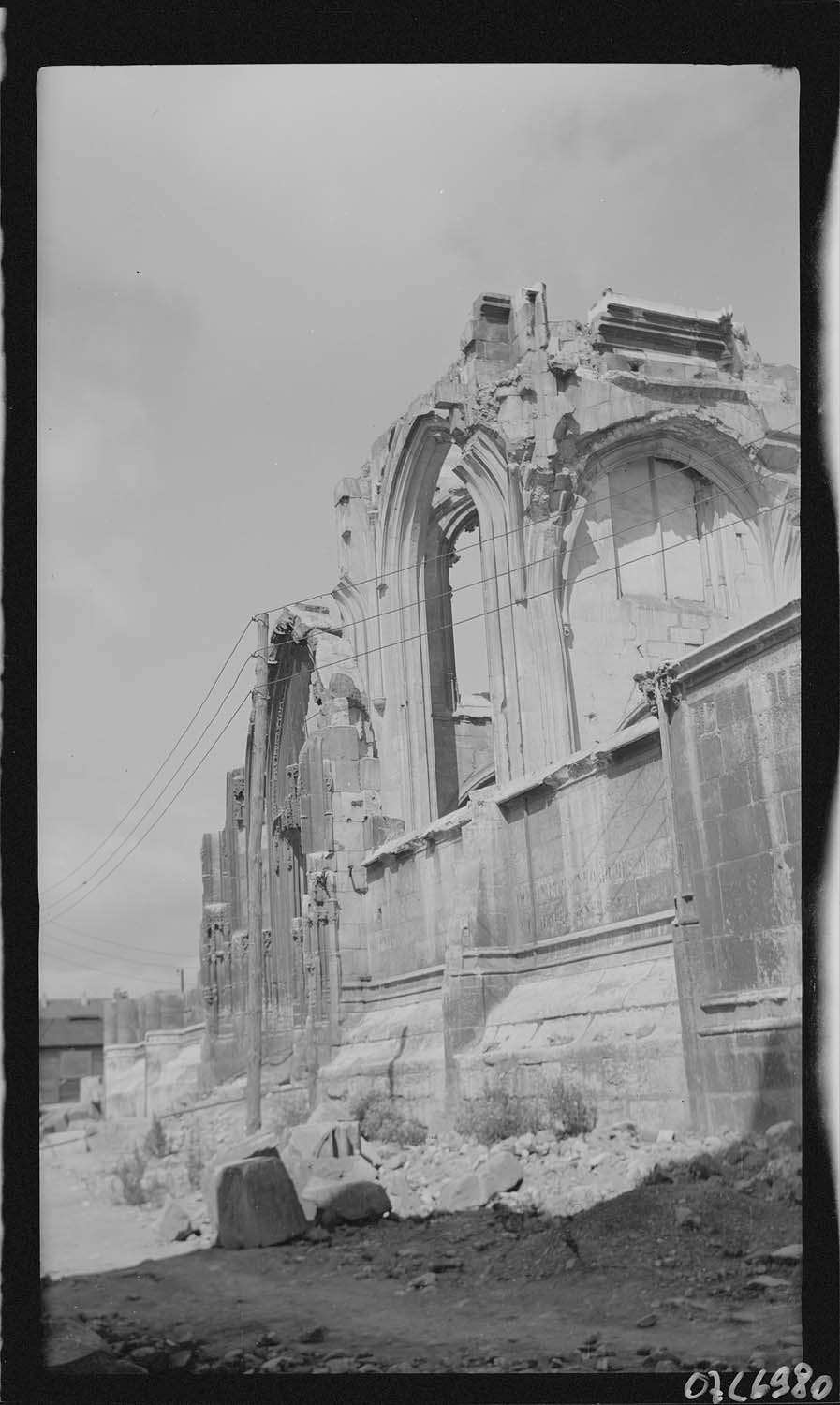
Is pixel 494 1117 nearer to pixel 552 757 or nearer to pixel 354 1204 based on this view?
pixel 354 1204

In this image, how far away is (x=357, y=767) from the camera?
65.7ft

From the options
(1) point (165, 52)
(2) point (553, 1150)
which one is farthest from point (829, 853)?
(1) point (165, 52)

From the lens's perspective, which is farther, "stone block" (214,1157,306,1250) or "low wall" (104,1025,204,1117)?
"low wall" (104,1025,204,1117)

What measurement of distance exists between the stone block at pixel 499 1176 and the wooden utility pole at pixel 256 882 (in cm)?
262

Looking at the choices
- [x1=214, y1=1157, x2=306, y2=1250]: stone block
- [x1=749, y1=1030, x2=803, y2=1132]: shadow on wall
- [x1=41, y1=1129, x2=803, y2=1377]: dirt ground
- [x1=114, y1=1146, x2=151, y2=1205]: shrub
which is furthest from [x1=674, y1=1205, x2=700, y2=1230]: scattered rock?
[x1=114, y1=1146, x2=151, y2=1205]: shrub

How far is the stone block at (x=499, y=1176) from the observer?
8859mm

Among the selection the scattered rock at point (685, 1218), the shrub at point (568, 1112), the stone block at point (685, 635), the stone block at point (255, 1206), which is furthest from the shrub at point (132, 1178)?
the stone block at point (685, 635)

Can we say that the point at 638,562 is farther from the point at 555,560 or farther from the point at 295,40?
the point at 295,40

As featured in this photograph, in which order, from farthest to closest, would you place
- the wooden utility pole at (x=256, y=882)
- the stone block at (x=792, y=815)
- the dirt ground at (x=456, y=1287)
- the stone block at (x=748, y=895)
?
the wooden utility pole at (x=256, y=882), the stone block at (x=748, y=895), the stone block at (x=792, y=815), the dirt ground at (x=456, y=1287)

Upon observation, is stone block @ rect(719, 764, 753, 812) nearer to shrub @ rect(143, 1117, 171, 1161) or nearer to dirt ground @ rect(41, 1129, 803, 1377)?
dirt ground @ rect(41, 1129, 803, 1377)

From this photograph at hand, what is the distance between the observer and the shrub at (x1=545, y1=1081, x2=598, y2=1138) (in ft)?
31.7

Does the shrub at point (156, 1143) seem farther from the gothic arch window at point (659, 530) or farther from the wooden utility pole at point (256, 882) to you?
the gothic arch window at point (659, 530)

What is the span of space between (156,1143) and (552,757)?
9068 millimetres

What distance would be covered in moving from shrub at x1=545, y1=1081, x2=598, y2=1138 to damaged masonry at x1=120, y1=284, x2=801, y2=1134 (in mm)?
112
